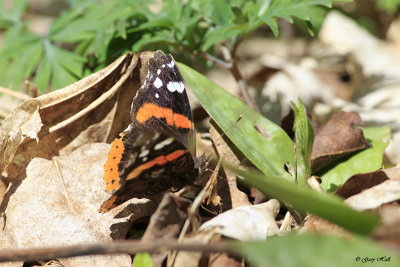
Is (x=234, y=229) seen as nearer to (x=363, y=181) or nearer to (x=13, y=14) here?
(x=363, y=181)

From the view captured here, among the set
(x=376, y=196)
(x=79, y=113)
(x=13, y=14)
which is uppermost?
(x=13, y=14)

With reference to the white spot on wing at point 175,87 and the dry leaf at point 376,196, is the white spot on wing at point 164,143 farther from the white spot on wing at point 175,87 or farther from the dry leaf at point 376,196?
the dry leaf at point 376,196

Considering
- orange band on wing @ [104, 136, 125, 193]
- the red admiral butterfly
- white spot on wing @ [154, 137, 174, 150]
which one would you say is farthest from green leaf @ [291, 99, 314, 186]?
orange band on wing @ [104, 136, 125, 193]

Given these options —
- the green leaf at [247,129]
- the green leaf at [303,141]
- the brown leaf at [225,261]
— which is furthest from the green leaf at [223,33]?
the brown leaf at [225,261]

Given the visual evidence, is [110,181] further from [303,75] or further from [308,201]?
[303,75]

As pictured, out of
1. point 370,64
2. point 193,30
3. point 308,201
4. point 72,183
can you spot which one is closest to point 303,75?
point 370,64

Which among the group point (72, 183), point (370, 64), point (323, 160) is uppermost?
point (72, 183)

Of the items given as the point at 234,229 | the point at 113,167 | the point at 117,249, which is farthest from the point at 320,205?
the point at 113,167
